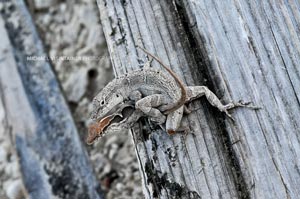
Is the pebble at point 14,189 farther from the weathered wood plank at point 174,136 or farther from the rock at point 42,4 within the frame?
the rock at point 42,4

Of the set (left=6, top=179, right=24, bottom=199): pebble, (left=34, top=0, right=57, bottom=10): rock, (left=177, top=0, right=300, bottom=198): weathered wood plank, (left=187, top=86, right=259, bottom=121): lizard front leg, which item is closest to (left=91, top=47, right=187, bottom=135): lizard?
(left=187, top=86, right=259, bottom=121): lizard front leg

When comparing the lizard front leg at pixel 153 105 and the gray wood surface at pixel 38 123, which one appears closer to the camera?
the lizard front leg at pixel 153 105

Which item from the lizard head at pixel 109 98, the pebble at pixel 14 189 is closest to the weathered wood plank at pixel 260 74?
the lizard head at pixel 109 98

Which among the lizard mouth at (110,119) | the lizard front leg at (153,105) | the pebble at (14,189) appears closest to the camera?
the lizard front leg at (153,105)

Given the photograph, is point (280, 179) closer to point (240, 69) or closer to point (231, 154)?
point (231, 154)

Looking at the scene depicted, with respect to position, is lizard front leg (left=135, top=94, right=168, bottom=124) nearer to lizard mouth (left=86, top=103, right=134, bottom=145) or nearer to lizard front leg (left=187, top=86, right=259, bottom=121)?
lizard mouth (left=86, top=103, right=134, bottom=145)

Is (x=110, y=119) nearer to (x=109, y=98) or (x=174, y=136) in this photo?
(x=109, y=98)
